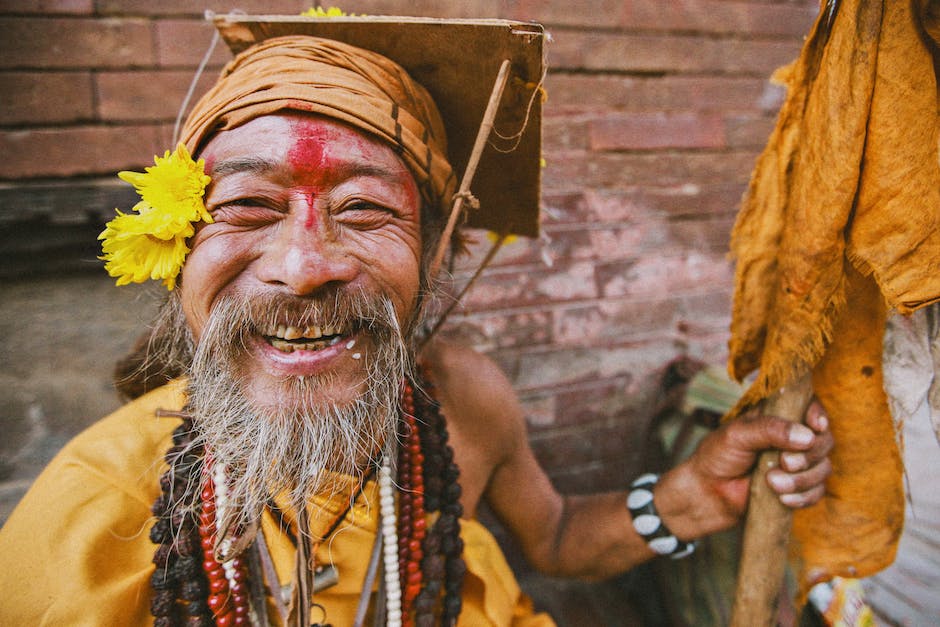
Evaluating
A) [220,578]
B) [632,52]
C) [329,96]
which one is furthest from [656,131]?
[220,578]

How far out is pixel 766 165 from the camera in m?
1.45

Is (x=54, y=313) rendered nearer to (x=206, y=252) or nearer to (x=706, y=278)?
(x=206, y=252)

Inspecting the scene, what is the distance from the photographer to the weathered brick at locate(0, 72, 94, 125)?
178cm

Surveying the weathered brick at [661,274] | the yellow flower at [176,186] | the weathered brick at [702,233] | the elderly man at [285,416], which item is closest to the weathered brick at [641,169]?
the weathered brick at [702,233]

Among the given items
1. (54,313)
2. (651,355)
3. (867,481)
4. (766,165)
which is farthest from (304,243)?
(651,355)

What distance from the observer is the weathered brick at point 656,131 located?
2357mm

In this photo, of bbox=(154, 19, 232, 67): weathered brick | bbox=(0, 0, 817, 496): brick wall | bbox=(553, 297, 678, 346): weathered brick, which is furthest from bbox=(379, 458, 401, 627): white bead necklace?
bbox=(154, 19, 232, 67): weathered brick

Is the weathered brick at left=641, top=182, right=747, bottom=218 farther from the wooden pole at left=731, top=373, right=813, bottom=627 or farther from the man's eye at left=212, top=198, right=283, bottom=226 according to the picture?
the man's eye at left=212, top=198, right=283, bottom=226

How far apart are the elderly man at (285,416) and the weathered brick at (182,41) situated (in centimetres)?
56

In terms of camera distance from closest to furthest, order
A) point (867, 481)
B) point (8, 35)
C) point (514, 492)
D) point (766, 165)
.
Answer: point (766, 165) < point (867, 481) < point (8, 35) < point (514, 492)

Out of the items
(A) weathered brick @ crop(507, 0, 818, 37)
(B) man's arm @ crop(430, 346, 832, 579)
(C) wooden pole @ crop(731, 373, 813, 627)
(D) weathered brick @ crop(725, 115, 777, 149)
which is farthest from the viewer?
(D) weathered brick @ crop(725, 115, 777, 149)

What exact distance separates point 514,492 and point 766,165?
1.26m

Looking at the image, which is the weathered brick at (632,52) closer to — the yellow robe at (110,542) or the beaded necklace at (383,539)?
the beaded necklace at (383,539)

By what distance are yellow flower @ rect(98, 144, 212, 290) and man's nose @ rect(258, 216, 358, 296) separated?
168mm
